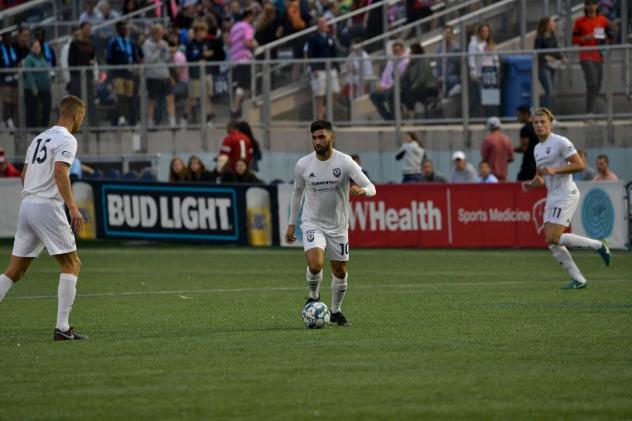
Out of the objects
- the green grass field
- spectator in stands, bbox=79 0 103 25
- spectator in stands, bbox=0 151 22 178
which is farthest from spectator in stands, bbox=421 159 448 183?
spectator in stands, bbox=79 0 103 25

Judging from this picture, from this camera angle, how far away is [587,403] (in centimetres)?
918

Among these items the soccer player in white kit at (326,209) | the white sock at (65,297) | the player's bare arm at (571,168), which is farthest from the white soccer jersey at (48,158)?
the player's bare arm at (571,168)

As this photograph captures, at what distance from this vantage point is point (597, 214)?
83.0 feet

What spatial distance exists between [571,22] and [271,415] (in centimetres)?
2450

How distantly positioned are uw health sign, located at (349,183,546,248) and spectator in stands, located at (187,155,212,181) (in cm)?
325

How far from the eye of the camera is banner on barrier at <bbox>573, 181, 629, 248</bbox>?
2506 cm

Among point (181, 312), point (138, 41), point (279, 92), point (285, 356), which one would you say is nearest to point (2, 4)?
point (138, 41)

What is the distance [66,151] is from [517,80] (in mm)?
16700

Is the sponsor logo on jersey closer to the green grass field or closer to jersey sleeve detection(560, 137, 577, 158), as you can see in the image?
the green grass field

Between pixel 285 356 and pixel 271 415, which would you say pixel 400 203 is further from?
pixel 271 415

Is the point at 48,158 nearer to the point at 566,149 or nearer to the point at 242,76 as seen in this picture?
the point at 566,149

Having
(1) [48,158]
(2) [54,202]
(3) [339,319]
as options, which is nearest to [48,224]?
(2) [54,202]

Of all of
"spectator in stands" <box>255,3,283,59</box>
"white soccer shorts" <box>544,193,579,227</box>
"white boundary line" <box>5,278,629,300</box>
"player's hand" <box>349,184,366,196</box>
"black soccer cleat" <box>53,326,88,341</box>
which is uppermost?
"spectator in stands" <box>255,3,283,59</box>

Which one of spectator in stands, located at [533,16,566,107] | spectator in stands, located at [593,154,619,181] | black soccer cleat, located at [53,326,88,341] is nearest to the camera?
black soccer cleat, located at [53,326,88,341]
